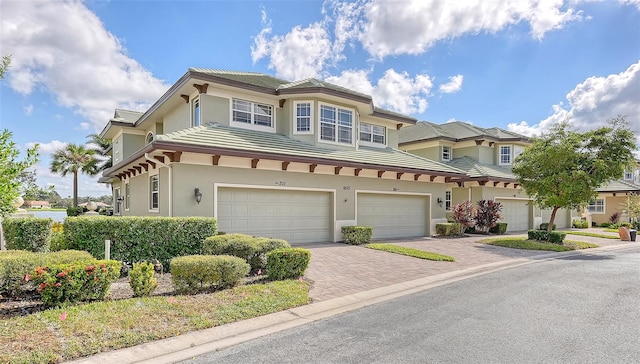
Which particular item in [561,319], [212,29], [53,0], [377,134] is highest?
[212,29]

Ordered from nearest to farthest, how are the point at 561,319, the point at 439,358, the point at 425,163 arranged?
the point at 439,358 < the point at 561,319 < the point at 425,163

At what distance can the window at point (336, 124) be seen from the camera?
15680 millimetres

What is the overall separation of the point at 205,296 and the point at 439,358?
160 inches

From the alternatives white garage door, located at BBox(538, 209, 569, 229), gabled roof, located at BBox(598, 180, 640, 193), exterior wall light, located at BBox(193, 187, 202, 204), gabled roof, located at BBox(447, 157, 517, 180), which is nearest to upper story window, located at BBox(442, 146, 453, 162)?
gabled roof, located at BBox(447, 157, 517, 180)

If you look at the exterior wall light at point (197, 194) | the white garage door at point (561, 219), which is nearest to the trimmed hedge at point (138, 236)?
the exterior wall light at point (197, 194)

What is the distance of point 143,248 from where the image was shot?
312 inches

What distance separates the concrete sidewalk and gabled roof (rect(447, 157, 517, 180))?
22.9 feet

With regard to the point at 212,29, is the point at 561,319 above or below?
below

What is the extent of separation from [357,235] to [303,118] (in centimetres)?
602

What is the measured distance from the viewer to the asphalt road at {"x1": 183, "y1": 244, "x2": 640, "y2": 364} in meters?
4.14

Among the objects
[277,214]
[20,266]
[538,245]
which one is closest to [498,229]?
[538,245]

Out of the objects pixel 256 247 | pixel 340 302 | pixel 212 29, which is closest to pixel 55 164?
pixel 212 29

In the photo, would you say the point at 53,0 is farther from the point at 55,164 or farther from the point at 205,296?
the point at 55,164

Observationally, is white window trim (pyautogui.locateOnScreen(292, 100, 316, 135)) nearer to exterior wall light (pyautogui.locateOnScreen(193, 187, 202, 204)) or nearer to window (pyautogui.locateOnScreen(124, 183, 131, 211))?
exterior wall light (pyautogui.locateOnScreen(193, 187, 202, 204))
